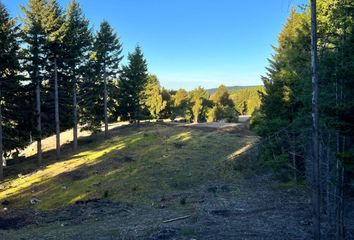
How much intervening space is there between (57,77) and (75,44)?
3788 millimetres

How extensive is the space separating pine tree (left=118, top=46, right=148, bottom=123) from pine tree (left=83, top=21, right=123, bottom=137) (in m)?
3.05

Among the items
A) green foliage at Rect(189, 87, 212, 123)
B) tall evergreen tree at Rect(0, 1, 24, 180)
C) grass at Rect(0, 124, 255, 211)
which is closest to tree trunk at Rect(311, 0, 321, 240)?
grass at Rect(0, 124, 255, 211)

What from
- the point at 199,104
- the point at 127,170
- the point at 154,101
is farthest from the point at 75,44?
the point at 199,104

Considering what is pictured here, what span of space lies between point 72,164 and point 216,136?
1884cm

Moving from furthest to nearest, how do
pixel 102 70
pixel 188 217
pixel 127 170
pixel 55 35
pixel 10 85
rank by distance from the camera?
pixel 102 70, pixel 55 35, pixel 127 170, pixel 10 85, pixel 188 217

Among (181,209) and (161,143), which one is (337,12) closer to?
(181,209)

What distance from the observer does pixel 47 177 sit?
88.2ft

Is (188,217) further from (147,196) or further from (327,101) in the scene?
(327,101)

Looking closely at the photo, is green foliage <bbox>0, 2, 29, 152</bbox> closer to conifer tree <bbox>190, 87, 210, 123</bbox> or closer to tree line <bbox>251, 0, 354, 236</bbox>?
tree line <bbox>251, 0, 354, 236</bbox>

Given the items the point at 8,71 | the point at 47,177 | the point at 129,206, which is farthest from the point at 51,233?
the point at 8,71

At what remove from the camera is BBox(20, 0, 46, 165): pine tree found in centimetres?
2952

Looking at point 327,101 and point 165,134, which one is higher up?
point 327,101

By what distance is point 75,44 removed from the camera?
33.7 m

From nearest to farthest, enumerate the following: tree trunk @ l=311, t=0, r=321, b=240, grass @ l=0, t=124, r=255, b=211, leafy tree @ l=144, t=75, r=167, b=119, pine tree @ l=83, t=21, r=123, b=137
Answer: tree trunk @ l=311, t=0, r=321, b=240 < grass @ l=0, t=124, r=255, b=211 < pine tree @ l=83, t=21, r=123, b=137 < leafy tree @ l=144, t=75, r=167, b=119
